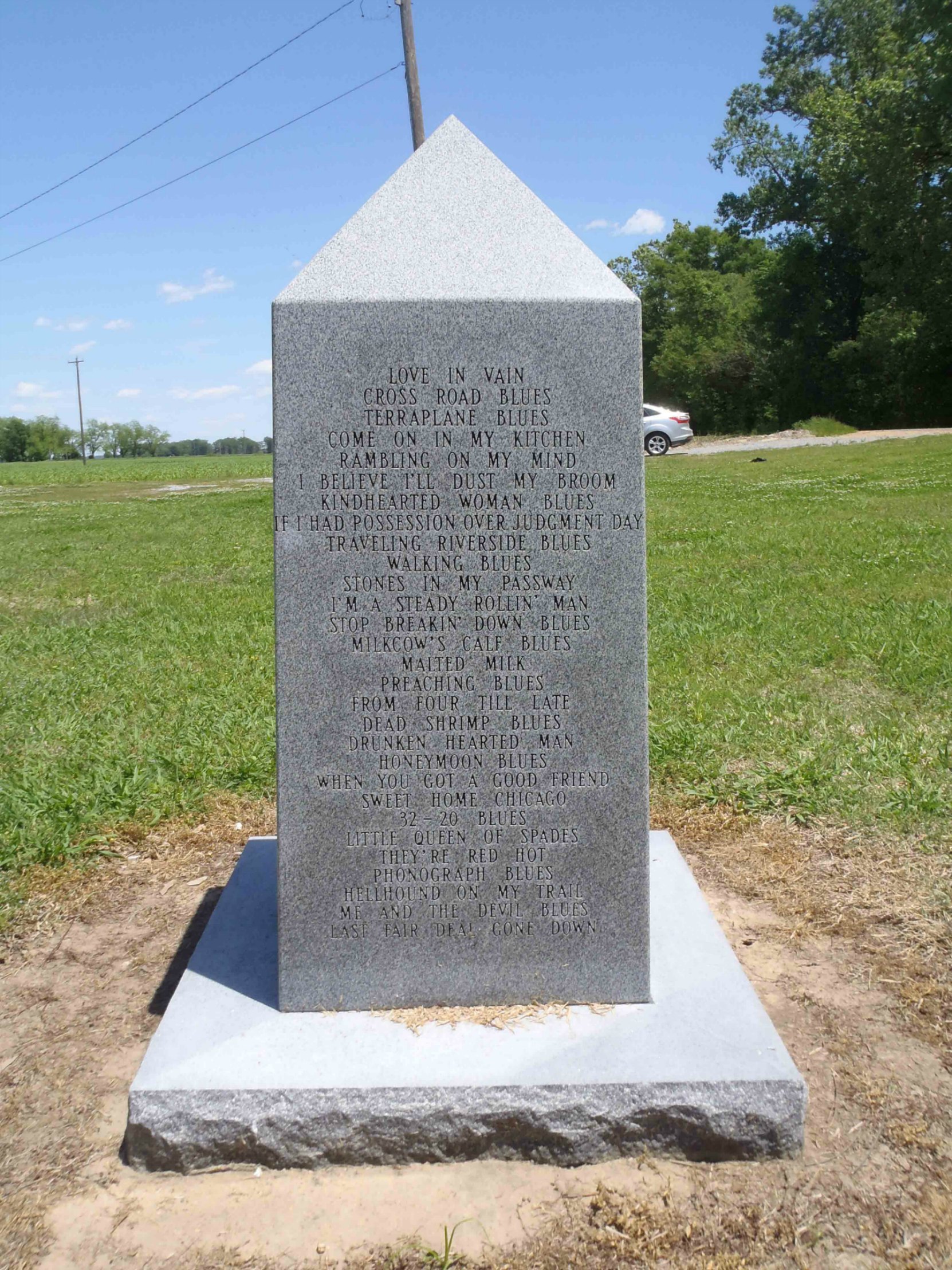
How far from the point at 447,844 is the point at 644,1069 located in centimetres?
74

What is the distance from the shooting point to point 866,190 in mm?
35344

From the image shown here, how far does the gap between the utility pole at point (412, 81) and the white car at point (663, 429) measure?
48.9 ft

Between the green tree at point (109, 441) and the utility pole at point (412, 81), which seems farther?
the green tree at point (109, 441)

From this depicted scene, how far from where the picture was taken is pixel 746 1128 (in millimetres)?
2490

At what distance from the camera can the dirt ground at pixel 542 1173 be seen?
2.25 metres

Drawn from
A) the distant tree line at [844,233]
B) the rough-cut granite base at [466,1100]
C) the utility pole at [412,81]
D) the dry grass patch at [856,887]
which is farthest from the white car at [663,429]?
the rough-cut granite base at [466,1100]

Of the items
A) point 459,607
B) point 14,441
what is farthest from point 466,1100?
point 14,441

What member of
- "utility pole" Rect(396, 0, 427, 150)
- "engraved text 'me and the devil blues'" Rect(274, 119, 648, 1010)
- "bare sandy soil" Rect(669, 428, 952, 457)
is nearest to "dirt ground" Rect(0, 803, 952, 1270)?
"engraved text 'me and the devil blues'" Rect(274, 119, 648, 1010)

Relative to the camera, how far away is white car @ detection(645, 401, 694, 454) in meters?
29.9

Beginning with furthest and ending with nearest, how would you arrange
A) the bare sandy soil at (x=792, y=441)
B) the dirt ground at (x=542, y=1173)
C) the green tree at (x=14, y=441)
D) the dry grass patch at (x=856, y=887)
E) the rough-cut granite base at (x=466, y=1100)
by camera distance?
the green tree at (x=14, y=441)
the bare sandy soil at (x=792, y=441)
the dry grass patch at (x=856, y=887)
the rough-cut granite base at (x=466, y=1100)
the dirt ground at (x=542, y=1173)

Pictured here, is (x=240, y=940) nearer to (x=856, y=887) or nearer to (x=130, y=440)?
(x=856, y=887)

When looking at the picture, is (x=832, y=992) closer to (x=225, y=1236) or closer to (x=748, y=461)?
(x=225, y=1236)

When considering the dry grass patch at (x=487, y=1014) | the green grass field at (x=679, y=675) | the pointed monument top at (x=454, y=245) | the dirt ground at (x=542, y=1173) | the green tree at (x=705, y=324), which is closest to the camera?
the dirt ground at (x=542, y=1173)

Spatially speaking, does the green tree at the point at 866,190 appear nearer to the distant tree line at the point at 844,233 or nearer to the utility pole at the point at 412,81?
the distant tree line at the point at 844,233
